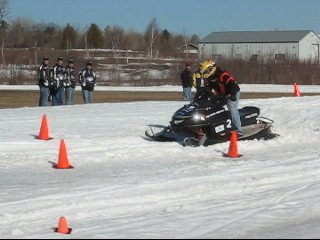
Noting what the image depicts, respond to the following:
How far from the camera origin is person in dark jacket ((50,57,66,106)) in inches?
885

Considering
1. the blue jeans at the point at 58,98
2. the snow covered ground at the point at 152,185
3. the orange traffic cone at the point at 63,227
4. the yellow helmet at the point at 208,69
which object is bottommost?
the snow covered ground at the point at 152,185

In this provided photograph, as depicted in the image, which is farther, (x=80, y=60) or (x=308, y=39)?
(x=308, y=39)

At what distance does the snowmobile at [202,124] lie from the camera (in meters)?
14.0

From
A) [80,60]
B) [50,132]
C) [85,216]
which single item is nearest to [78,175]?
[85,216]

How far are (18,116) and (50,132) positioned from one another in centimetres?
358

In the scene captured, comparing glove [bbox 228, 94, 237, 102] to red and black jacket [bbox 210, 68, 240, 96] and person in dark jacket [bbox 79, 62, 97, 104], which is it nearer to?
red and black jacket [bbox 210, 68, 240, 96]

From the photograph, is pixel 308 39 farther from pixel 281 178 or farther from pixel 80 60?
pixel 281 178

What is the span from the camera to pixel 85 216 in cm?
809

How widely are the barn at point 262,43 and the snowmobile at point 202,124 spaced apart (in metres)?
74.6

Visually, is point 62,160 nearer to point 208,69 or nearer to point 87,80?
point 208,69

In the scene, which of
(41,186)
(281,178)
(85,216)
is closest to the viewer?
(85,216)

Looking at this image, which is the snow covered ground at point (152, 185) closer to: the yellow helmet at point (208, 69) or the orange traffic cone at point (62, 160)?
the orange traffic cone at point (62, 160)

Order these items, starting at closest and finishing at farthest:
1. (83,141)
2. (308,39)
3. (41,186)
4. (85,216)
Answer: (85,216), (41,186), (83,141), (308,39)

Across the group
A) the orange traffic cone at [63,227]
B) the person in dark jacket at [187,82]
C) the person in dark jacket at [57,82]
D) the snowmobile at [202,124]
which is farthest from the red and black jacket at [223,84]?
the person in dark jacket at [187,82]
